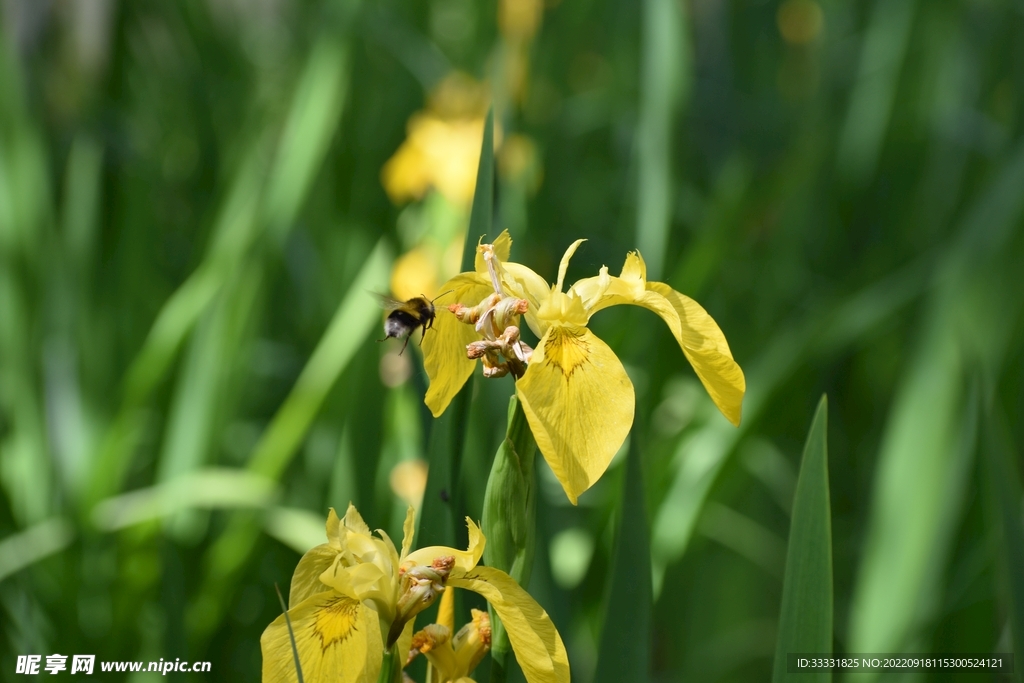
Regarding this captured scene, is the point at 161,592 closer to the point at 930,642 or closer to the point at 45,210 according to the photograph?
the point at 930,642

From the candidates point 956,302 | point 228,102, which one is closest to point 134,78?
point 228,102

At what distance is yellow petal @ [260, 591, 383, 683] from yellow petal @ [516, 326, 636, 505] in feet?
0.39

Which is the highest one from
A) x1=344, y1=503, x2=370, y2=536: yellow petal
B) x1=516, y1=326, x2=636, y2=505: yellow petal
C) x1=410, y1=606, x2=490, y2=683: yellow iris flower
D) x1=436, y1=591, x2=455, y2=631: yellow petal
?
x1=516, y1=326, x2=636, y2=505: yellow petal

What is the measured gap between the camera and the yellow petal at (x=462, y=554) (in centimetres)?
37

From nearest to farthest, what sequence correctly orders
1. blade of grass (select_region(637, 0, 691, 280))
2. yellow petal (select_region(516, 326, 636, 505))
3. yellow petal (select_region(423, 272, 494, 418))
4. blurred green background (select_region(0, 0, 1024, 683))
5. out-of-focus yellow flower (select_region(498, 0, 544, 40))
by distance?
yellow petal (select_region(516, 326, 636, 505)) < yellow petal (select_region(423, 272, 494, 418)) < blurred green background (select_region(0, 0, 1024, 683)) < blade of grass (select_region(637, 0, 691, 280)) < out-of-focus yellow flower (select_region(498, 0, 544, 40))

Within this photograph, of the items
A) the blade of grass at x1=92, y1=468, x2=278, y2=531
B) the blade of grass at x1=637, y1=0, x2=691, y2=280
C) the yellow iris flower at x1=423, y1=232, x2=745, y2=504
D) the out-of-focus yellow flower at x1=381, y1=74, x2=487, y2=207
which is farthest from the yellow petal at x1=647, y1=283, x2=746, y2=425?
the out-of-focus yellow flower at x1=381, y1=74, x2=487, y2=207

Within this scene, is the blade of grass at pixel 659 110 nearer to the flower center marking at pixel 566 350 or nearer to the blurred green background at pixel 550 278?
the blurred green background at pixel 550 278

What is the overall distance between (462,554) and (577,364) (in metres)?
0.10

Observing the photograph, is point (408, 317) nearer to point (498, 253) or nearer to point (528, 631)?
point (498, 253)

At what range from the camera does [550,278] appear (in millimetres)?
1496

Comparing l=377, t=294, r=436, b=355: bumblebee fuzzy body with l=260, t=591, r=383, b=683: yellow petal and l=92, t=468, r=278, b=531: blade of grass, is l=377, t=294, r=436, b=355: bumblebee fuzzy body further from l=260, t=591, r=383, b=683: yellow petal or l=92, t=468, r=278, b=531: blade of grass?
l=92, t=468, r=278, b=531: blade of grass

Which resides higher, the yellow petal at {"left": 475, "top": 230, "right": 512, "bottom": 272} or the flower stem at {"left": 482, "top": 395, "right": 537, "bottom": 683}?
the yellow petal at {"left": 475, "top": 230, "right": 512, "bottom": 272}

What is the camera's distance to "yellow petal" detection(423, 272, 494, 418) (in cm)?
44

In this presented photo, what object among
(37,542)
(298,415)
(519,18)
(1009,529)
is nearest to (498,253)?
(1009,529)
